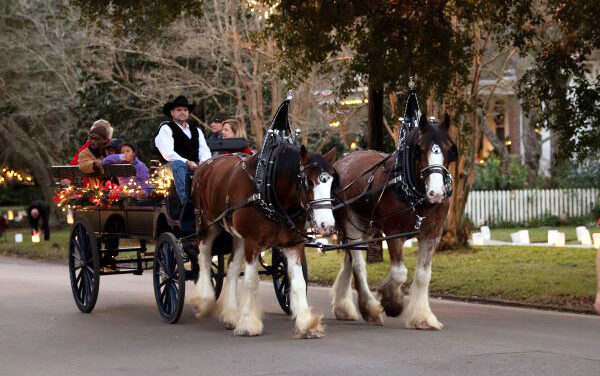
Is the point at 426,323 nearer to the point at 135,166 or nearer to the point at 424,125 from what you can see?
the point at 424,125

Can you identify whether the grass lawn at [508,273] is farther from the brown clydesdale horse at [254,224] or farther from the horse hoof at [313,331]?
the brown clydesdale horse at [254,224]

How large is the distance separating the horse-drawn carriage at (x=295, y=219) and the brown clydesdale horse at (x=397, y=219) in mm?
13

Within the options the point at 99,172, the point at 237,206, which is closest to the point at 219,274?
the point at 237,206

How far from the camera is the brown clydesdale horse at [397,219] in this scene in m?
11.4

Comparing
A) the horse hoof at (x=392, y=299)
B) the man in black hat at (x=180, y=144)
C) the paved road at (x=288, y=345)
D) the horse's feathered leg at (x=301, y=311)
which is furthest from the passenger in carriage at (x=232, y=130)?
the horse's feathered leg at (x=301, y=311)

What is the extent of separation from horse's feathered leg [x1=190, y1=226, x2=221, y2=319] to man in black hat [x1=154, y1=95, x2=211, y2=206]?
0.60 meters

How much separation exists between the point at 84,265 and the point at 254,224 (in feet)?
12.1

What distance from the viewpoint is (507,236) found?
92.1ft

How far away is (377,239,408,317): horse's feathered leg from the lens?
1185cm

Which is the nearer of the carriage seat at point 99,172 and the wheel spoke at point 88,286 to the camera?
the carriage seat at point 99,172

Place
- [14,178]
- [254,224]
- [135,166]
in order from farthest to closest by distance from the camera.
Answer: [14,178]
[135,166]
[254,224]

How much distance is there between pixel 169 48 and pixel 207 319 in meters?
14.8

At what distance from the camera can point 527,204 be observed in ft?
107

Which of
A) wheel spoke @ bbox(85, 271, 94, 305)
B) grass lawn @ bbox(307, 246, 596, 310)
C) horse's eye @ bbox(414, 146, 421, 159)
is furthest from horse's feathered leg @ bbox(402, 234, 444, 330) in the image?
wheel spoke @ bbox(85, 271, 94, 305)
